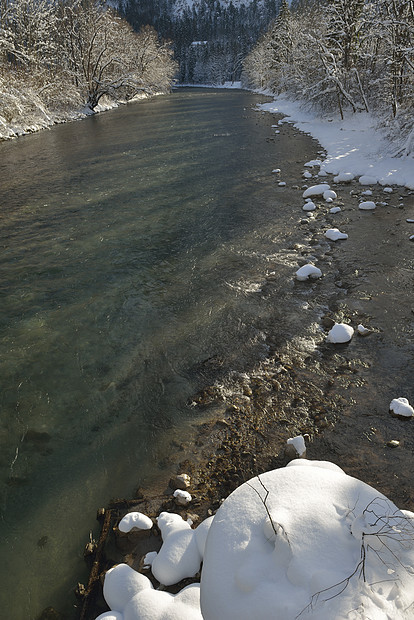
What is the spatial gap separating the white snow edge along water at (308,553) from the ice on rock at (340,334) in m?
3.07

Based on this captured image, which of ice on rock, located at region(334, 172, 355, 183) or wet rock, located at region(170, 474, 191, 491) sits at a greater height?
ice on rock, located at region(334, 172, 355, 183)

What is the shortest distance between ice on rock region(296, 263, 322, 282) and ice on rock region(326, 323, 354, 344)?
5.62 feet

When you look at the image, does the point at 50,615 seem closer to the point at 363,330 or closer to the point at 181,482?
the point at 181,482

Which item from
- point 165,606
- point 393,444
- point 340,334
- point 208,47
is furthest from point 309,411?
point 208,47

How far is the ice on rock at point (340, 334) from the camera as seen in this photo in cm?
523

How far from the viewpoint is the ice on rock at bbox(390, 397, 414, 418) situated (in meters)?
4.09

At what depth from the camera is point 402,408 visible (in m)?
4.12

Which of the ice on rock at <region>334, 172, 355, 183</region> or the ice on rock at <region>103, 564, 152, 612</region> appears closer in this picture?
the ice on rock at <region>103, 564, 152, 612</region>

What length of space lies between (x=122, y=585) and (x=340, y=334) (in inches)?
155

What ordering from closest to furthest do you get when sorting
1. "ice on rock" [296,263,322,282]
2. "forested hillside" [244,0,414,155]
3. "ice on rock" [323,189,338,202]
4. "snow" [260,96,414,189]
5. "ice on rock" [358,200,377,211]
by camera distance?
"ice on rock" [296,263,322,282]
"ice on rock" [358,200,377,211]
"ice on rock" [323,189,338,202]
"snow" [260,96,414,189]
"forested hillside" [244,0,414,155]

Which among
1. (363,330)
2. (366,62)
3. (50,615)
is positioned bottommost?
(50,615)

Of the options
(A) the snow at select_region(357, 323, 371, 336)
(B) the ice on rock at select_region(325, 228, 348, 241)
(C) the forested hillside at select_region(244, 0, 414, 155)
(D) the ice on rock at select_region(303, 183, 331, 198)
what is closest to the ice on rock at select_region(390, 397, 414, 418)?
(A) the snow at select_region(357, 323, 371, 336)

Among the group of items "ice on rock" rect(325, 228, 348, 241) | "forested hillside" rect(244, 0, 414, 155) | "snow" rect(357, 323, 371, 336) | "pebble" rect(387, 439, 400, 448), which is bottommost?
"pebble" rect(387, 439, 400, 448)

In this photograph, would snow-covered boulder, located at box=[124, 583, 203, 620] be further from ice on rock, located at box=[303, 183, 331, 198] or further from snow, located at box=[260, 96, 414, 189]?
snow, located at box=[260, 96, 414, 189]
